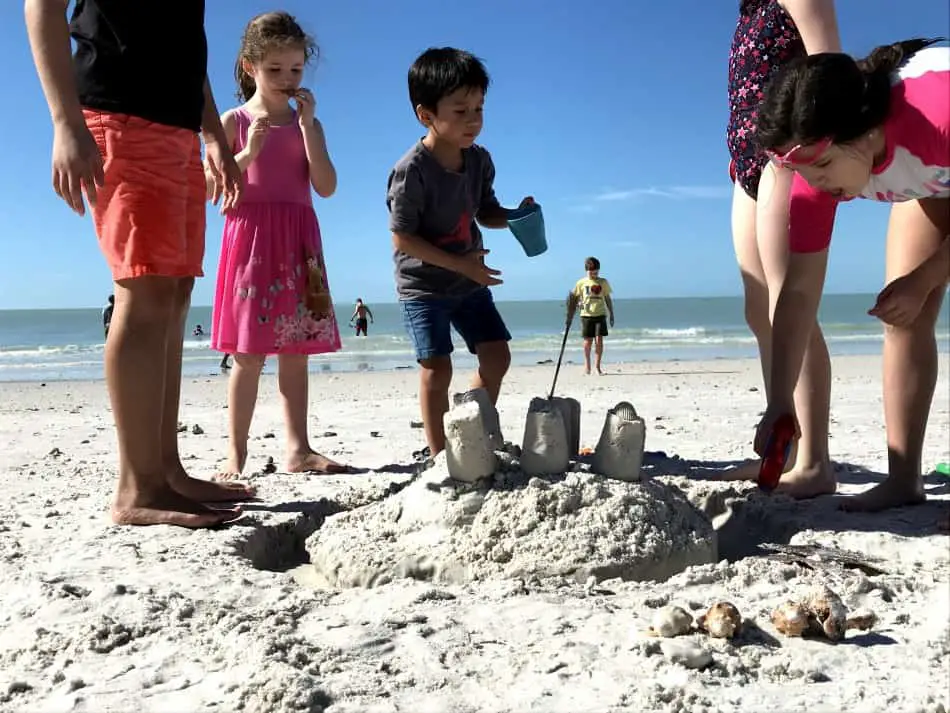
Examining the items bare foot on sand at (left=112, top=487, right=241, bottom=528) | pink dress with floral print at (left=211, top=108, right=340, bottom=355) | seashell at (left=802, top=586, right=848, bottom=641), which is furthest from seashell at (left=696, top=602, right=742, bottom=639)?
pink dress with floral print at (left=211, top=108, right=340, bottom=355)

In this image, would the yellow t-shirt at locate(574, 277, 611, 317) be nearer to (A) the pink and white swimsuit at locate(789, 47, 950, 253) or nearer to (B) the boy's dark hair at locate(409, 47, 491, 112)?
A: (B) the boy's dark hair at locate(409, 47, 491, 112)

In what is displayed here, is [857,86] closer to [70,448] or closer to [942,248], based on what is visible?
[942,248]

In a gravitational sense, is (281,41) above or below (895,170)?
above

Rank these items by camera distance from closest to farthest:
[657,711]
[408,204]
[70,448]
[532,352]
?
[657,711]
[408,204]
[70,448]
[532,352]

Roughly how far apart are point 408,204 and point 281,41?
92 cm

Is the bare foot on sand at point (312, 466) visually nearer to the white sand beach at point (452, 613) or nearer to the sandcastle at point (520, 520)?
the white sand beach at point (452, 613)

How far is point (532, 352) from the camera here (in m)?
18.0

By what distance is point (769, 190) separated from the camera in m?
3.01

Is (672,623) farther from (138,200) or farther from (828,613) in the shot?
(138,200)

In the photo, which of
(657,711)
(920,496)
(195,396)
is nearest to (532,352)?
(195,396)

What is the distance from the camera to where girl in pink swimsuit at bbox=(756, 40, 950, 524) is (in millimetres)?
2168

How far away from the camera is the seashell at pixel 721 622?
1794 mm

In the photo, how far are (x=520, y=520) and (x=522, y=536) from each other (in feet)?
0.16

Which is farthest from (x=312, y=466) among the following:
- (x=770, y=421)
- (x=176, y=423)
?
(x=770, y=421)
